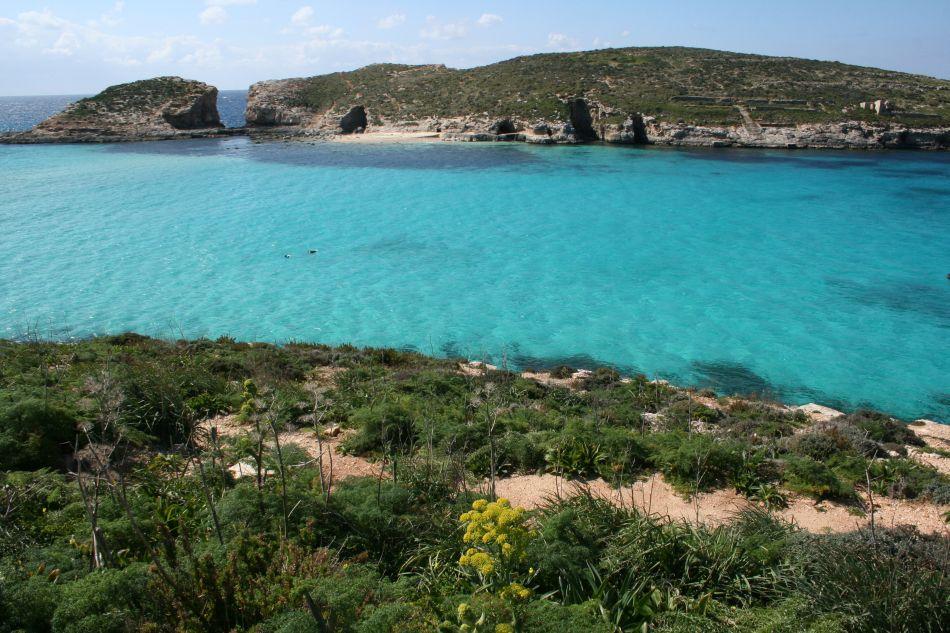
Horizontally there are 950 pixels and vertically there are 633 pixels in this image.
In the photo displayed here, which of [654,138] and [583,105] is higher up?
[583,105]

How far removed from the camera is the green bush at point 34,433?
24.1 ft

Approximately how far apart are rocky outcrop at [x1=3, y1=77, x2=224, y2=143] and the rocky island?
0.20 metres

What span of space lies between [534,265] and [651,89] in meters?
54.3

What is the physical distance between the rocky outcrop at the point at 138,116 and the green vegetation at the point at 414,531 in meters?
67.2

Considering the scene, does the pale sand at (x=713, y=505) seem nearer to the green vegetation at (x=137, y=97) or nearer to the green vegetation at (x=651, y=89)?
the green vegetation at (x=651, y=89)

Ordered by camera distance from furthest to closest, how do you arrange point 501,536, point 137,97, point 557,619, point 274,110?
point 274,110, point 137,97, point 557,619, point 501,536

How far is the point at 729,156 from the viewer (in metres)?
50.6

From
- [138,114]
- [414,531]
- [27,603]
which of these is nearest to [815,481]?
[414,531]

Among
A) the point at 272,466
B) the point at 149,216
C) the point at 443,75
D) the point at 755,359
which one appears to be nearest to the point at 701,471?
the point at 272,466

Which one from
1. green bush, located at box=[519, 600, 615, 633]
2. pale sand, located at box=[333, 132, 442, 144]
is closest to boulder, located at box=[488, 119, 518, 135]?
pale sand, located at box=[333, 132, 442, 144]

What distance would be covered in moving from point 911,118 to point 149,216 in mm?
72361

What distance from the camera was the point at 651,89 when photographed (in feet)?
221

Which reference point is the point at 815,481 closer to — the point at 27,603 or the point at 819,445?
the point at 819,445

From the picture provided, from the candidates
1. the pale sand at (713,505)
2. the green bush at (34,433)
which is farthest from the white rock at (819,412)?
the green bush at (34,433)
